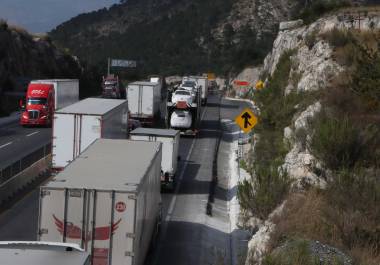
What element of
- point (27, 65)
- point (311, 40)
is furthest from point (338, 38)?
point (27, 65)

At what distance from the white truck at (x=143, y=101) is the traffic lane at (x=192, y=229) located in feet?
50.4

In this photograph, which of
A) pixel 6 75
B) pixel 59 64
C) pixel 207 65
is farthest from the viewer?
pixel 207 65

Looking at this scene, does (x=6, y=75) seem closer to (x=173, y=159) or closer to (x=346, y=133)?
(x=173, y=159)

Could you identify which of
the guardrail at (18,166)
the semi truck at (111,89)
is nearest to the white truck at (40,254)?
the guardrail at (18,166)

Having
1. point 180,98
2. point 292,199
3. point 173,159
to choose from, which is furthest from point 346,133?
point 180,98

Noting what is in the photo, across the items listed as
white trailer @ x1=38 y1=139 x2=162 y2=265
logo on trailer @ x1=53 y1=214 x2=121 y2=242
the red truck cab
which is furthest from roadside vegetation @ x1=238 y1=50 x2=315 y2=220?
the red truck cab

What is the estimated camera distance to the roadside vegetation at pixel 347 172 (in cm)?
1519

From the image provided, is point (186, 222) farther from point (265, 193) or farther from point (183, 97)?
point (183, 97)

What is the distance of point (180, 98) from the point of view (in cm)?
4941

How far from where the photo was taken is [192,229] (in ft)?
80.6

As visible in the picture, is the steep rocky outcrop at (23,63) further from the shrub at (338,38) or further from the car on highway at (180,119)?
the shrub at (338,38)

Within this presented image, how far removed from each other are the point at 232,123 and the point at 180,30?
381ft

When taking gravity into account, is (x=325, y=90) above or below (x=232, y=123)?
above

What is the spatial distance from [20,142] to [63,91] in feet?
34.4
